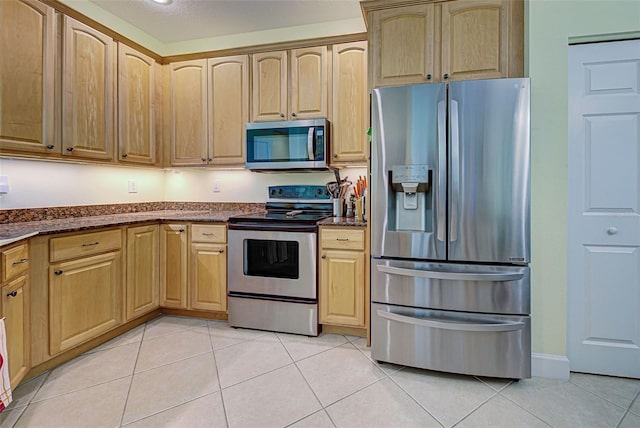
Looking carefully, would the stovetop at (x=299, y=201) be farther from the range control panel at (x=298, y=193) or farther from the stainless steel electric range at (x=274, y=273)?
the stainless steel electric range at (x=274, y=273)

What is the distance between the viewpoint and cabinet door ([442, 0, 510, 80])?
2.09 metres

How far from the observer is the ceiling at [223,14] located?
2719 mm

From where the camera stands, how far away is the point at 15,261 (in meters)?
1.71

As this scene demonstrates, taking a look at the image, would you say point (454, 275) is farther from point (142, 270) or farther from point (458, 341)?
point (142, 270)

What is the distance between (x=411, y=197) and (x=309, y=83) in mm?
1468

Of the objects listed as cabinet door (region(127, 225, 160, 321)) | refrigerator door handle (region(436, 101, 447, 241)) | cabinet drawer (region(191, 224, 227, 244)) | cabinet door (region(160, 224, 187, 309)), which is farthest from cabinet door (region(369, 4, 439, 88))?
cabinet door (region(127, 225, 160, 321))

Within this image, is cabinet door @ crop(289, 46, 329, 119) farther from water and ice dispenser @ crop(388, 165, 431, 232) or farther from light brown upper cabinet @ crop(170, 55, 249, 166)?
water and ice dispenser @ crop(388, 165, 431, 232)

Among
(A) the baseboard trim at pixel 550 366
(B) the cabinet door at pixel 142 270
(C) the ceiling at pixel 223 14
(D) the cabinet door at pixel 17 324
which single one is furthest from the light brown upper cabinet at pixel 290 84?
(A) the baseboard trim at pixel 550 366

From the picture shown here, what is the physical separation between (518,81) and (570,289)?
4.10 ft

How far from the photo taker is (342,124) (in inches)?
112

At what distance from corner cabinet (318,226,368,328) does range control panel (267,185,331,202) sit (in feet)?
2.13

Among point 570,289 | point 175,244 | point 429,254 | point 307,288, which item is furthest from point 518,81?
point 175,244

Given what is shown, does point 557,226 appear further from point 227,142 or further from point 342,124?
point 227,142

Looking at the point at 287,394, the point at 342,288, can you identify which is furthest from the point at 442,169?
the point at 287,394
